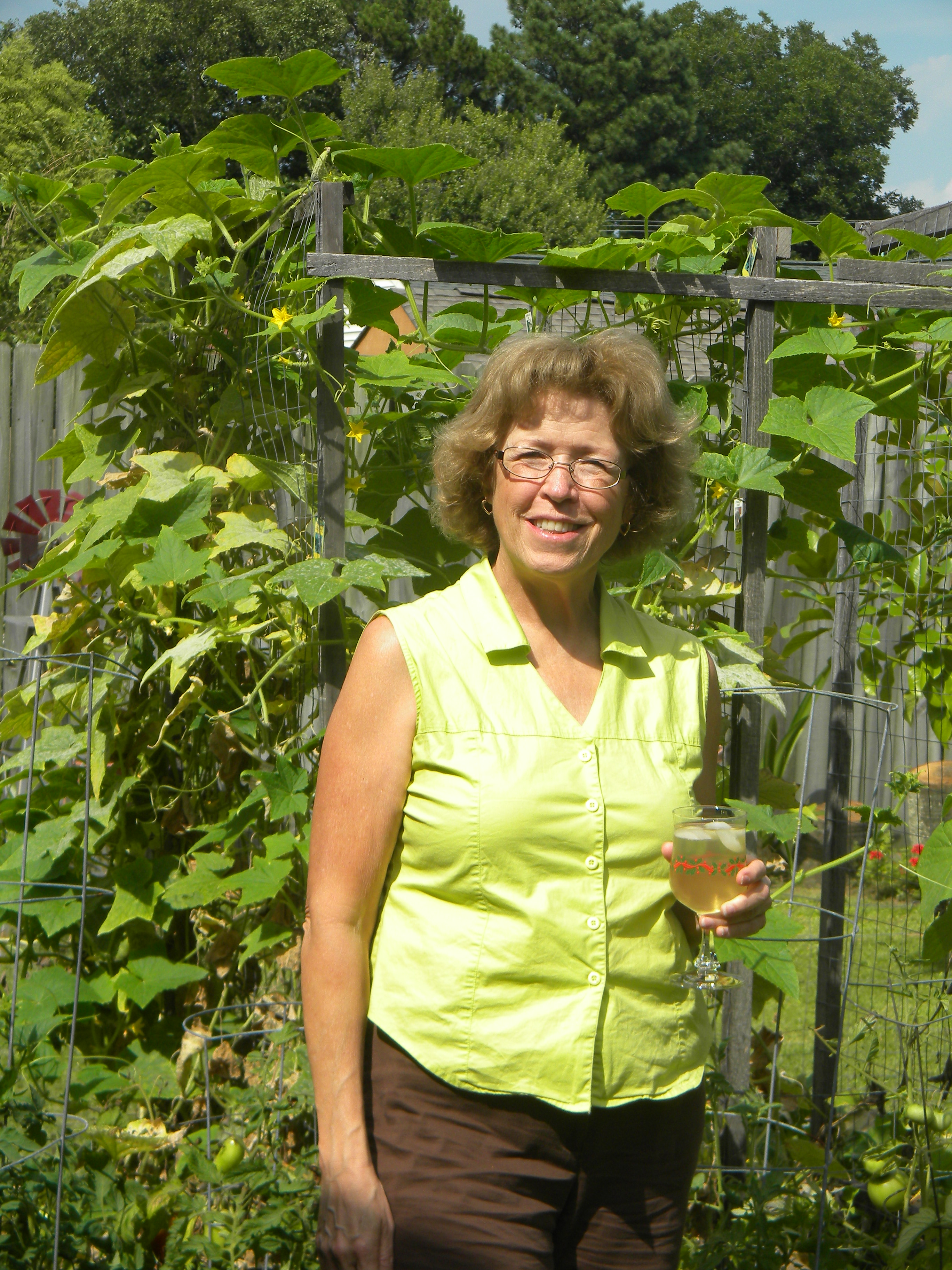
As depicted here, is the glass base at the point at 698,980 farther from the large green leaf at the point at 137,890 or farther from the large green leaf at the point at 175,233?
the large green leaf at the point at 175,233

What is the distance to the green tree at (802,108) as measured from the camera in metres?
36.2

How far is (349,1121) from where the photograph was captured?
1.24 metres

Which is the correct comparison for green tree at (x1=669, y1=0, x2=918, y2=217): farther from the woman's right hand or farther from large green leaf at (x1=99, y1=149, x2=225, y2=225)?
the woman's right hand

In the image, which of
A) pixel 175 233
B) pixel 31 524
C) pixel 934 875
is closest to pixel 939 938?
pixel 934 875

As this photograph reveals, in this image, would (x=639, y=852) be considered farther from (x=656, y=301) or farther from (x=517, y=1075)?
(x=656, y=301)

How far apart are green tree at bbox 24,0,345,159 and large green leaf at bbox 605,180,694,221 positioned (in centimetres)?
2848

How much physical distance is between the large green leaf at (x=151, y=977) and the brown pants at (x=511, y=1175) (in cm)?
98

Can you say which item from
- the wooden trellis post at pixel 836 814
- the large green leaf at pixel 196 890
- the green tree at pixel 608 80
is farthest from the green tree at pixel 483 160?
the large green leaf at pixel 196 890

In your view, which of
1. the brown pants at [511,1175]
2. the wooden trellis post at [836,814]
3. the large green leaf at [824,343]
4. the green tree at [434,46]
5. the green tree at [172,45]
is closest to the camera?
the brown pants at [511,1175]

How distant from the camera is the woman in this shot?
1226 mm

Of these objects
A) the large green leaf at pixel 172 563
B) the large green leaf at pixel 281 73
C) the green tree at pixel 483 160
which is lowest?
the large green leaf at pixel 172 563

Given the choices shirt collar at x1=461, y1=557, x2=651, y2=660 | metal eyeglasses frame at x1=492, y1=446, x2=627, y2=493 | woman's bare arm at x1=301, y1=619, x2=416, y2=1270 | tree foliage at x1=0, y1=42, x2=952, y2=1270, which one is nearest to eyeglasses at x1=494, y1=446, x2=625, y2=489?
metal eyeglasses frame at x1=492, y1=446, x2=627, y2=493

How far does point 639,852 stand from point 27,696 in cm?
141

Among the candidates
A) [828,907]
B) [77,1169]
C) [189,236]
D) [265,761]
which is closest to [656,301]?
[189,236]
